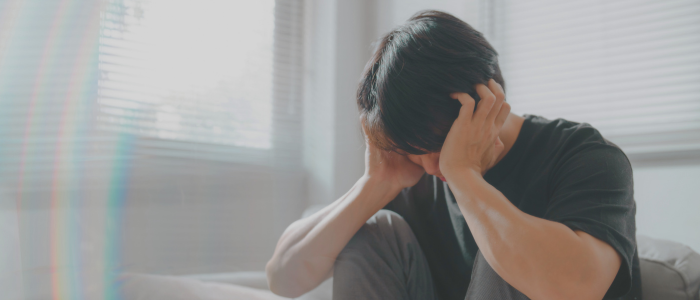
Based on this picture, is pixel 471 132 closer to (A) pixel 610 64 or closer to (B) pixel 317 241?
(B) pixel 317 241

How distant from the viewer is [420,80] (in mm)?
578

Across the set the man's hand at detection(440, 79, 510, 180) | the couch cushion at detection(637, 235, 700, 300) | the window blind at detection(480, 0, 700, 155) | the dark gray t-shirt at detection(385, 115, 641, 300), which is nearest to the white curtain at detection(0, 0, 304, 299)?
the man's hand at detection(440, 79, 510, 180)

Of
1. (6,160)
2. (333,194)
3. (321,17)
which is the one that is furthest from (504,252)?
(6,160)

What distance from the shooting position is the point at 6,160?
0.40m

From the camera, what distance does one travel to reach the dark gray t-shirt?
0.55 metres

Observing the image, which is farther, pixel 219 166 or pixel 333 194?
pixel 333 194

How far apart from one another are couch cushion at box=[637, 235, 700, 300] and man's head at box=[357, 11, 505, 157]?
1.62ft

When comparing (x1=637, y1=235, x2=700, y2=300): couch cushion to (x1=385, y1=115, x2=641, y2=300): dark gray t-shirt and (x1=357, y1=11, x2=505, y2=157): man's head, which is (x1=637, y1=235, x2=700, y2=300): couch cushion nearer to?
(x1=385, y1=115, x2=641, y2=300): dark gray t-shirt

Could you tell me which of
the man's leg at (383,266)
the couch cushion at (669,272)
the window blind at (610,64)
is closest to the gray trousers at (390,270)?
the man's leg at (383,266)

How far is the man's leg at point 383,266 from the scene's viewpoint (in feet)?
2.00

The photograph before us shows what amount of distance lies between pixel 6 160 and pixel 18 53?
10 centimetres

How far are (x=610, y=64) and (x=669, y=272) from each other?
627 mm

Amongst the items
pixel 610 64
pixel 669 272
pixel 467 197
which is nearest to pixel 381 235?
pixel 467 197

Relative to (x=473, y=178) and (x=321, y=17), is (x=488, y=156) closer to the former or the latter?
(x=473, y=178)
